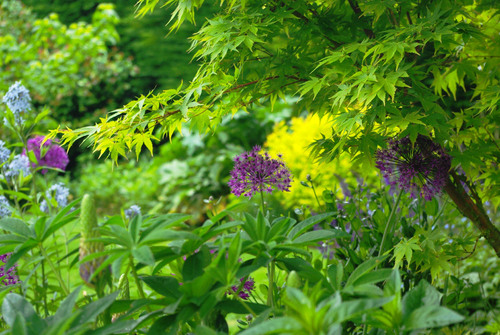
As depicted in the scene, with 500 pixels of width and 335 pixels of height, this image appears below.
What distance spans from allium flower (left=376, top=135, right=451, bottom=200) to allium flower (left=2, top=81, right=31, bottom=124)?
1.80 meters

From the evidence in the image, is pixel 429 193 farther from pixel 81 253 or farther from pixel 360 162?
pixel 81 253

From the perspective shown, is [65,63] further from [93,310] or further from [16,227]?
[93,310]

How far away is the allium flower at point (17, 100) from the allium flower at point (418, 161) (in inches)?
71.1

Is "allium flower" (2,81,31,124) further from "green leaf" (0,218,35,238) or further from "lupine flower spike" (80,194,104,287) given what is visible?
"lupine flower spike" (80,194,104,287)

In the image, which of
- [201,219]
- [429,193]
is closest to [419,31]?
[429,193]

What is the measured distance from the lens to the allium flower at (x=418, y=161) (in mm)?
1935

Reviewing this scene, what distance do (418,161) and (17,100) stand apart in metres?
2.00

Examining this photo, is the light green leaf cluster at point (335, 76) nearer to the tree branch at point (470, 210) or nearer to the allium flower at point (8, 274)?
the tree branch at point (470, 210)

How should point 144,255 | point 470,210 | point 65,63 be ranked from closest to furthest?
point 144,255
point 470,210
point 65,63

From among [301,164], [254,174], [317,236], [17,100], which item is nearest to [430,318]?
[317,236]

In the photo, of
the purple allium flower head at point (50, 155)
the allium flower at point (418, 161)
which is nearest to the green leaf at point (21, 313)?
the allium flower at point (418, 161)

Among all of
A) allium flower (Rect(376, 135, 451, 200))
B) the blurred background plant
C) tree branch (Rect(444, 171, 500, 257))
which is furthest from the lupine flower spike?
the blurred background plant

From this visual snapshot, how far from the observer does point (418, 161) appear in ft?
6.34

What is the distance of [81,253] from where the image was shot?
3.54 ft
